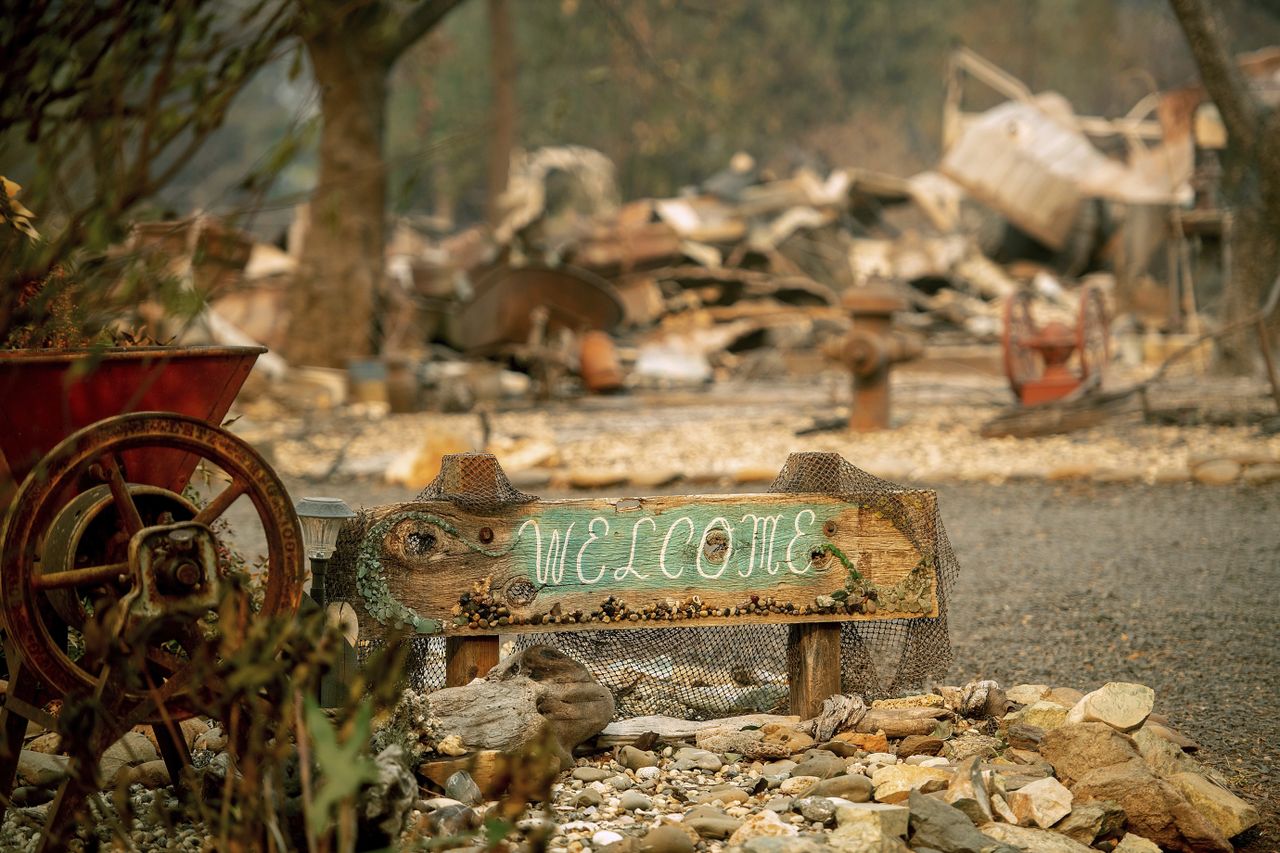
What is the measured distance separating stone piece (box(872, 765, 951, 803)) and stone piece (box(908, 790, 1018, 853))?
139 mm

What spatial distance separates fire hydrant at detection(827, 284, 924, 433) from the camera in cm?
947

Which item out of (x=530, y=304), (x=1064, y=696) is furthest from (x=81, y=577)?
(x=530, y=304)

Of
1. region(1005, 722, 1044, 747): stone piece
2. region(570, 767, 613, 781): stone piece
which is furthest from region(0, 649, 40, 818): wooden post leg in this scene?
region(1005, 722, 1044, 747): stone piece

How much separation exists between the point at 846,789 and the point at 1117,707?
820 mm

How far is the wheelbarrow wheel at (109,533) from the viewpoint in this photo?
98.8 inches

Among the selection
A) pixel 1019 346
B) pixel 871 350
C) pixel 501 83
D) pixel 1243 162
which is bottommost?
pixel 871 350

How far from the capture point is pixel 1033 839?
2.84 meters

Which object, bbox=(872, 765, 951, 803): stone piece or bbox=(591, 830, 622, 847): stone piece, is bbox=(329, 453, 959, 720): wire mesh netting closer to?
bbox=(872, 765, 951, 803): stone piece

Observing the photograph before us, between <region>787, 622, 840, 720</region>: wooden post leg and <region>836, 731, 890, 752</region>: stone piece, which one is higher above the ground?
<region>787, 622, 840, 720</region>: wooden post leg

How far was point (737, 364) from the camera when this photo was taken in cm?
1594

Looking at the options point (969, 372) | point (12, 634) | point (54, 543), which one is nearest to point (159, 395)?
point (54, 543)

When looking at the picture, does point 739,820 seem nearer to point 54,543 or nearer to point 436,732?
point 436,732

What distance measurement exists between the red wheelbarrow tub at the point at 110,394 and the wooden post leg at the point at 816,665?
1590 mm

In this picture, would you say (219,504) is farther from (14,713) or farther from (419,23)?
(419,23)
